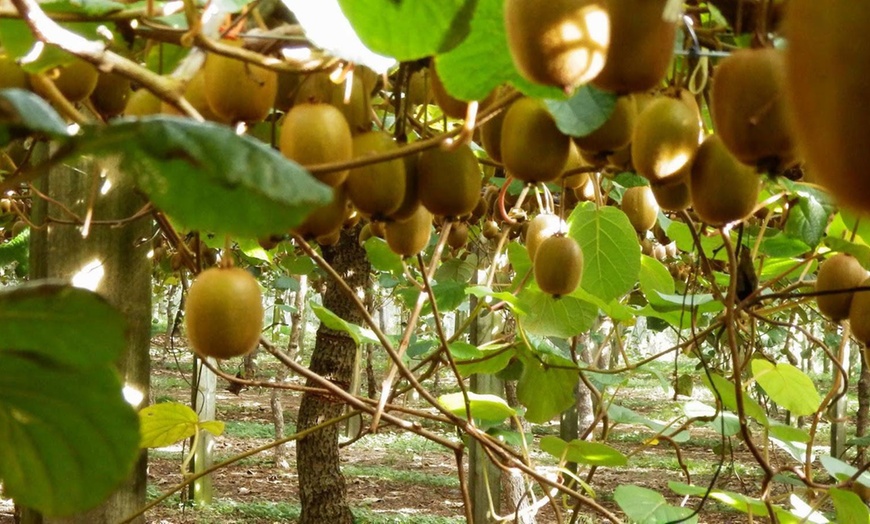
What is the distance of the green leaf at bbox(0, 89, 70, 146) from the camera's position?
243 millimetres

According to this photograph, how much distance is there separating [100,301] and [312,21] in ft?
0.76

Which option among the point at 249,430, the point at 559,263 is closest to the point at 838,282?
the point at 559,263

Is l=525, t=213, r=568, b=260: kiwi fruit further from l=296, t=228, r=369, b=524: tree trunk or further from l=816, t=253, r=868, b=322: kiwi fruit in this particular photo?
l=296, t=228, r=369, b=524: tree trunk

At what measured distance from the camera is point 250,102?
508 mm

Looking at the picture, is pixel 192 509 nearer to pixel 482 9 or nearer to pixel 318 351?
pixel 318 351

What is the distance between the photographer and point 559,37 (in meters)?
0.37

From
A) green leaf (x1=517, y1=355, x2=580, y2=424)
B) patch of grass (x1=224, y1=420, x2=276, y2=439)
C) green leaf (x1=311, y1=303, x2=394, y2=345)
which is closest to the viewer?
green leaf (x1=311, y1=303, x2=394, y2=345)

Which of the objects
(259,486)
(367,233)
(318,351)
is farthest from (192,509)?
(367,233)

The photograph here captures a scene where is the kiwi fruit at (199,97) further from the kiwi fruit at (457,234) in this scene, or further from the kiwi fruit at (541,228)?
the kiwi fruit at (457,234)

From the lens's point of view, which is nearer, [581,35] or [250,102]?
[581,35]

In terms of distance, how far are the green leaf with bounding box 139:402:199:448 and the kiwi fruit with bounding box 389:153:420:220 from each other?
799 mm

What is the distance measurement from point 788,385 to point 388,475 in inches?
271

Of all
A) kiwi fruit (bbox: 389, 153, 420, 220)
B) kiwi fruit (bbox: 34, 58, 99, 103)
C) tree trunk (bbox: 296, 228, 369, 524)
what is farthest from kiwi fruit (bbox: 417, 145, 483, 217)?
tree trunk (bbox: 296, 228, 369, 524)

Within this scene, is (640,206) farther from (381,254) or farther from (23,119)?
(23,119)
